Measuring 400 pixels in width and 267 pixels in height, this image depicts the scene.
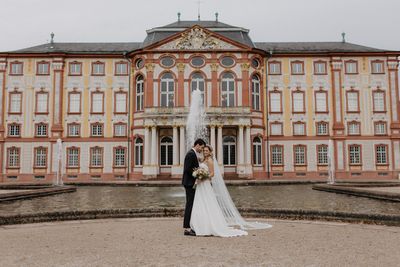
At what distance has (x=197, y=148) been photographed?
8961mm

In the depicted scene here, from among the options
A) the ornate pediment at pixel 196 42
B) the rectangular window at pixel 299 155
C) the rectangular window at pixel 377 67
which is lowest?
the rectangular window at pixel 299 155

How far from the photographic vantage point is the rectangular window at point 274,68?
38.2 metres

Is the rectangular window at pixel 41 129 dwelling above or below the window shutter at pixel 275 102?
below

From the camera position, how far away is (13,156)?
122ft

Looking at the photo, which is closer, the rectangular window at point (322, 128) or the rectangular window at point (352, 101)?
the rectangular window at point (322, 128)

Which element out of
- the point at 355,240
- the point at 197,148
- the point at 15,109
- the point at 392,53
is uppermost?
the point at 392,53

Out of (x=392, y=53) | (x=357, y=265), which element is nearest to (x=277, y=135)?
(x=392, y=53)

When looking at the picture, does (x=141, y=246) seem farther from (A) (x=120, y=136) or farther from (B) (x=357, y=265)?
(A) (x=120, y=136)

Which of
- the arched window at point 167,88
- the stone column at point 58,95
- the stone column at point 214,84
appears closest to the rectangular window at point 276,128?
the stone column at point 214,84

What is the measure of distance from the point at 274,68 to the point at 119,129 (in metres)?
15.8

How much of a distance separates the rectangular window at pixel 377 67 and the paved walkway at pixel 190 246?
1262 inches

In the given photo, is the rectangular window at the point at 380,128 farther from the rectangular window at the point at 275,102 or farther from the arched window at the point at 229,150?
the arched window at the point at 229,150

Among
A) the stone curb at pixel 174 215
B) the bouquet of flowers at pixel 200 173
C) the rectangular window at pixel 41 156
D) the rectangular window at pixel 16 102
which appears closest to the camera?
the bouquet of flowers at pixel 200 173

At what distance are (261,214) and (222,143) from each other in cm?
2454
